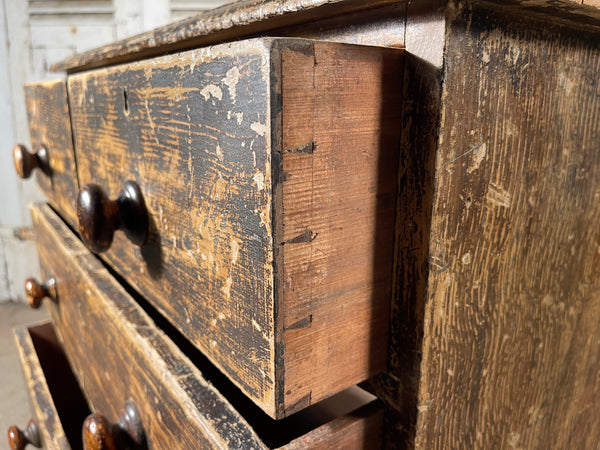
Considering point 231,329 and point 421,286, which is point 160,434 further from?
point 421,286

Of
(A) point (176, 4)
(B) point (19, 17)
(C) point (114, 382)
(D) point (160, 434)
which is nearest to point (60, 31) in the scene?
(B) point (19, 17)

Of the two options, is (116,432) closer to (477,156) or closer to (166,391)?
(166,391)

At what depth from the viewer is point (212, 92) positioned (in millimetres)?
282

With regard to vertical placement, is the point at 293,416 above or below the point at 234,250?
below

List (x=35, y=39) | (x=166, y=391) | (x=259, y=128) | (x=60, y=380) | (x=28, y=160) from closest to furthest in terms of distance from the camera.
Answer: (x=259, y=128) < (x=166, y=391) < (x=28, y=160) < (x=60, y=380) < (x=35, y=39)

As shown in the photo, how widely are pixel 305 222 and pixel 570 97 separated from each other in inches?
9.9

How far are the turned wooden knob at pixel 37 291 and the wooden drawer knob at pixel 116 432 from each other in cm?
42

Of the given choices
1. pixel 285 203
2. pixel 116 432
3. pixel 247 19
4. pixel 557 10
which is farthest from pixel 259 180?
pixel 116 432

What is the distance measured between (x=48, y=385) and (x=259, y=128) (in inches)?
35.4

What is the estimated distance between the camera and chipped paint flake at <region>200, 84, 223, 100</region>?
27cm

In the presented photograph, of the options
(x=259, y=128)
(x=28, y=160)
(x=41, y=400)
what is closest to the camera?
(x=259, y=128)

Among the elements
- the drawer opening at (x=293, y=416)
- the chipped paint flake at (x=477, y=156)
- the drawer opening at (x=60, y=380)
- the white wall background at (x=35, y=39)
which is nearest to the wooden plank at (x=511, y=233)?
the chipped paint flake at (x=477, y=156)

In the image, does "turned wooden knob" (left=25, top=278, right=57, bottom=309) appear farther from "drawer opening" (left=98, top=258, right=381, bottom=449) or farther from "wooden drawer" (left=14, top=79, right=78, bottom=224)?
"drawer opening" (left=98, top=258, right=381, bottom=449)

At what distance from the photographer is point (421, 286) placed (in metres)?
0.29
